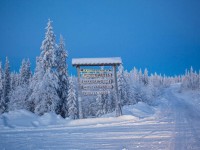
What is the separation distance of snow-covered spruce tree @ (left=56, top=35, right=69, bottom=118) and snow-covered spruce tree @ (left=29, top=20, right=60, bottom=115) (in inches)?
98.2

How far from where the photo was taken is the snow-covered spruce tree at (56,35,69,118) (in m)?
35.1

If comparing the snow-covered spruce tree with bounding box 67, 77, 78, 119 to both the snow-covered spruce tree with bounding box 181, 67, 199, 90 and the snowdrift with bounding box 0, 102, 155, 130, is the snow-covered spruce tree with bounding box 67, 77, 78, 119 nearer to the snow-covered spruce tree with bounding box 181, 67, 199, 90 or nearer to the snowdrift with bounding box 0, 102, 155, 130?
the snowdrift with bounding box 0, 102, 155, 130

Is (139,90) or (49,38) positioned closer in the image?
(49,38)

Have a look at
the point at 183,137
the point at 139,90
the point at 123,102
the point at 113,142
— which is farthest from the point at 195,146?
the point at 139,90

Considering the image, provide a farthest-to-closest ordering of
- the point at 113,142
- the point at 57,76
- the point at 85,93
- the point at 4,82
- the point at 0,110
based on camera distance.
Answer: the point at 4,82 < the point at 0,110 < the point at 57,76 < the point at 85,93 < the point at 113,142

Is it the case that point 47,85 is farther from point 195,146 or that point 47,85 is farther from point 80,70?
point 195,146

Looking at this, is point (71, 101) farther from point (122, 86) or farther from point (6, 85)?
point (6, 85)

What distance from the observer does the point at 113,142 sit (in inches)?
424

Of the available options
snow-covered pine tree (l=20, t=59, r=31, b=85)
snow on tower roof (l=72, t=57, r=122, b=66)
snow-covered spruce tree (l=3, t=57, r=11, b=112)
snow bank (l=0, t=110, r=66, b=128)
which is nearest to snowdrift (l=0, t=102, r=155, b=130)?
snow bank (l=0, t=110, r=66, b=128)

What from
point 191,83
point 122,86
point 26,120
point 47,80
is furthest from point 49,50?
point 191,83

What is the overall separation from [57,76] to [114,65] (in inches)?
457

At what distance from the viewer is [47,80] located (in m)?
31.1

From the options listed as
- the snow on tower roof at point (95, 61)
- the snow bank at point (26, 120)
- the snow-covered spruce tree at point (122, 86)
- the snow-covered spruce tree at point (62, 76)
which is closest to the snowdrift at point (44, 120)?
the snow bank at point (26, 120)

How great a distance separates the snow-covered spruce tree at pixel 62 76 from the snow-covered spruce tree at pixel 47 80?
2.49 meters
